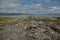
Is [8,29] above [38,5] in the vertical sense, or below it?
below

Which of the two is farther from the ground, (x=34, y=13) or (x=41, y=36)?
(x=34, y=13)

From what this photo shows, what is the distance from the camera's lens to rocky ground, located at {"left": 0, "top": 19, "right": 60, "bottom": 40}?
10.4ft

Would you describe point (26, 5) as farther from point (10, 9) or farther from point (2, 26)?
point (2, 26)

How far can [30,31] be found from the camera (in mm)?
3189

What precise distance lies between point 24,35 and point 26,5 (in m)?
0.52

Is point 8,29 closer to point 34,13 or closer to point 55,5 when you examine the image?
point 34,13

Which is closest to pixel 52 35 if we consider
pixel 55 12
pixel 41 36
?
pixel 41 36

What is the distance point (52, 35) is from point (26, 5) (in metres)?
0.68

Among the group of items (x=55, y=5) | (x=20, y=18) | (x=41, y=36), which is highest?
(x=55, y=5)

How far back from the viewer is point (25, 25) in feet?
10.5

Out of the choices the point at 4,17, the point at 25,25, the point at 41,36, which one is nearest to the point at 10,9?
the point at 4,17

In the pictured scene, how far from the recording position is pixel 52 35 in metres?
3.18

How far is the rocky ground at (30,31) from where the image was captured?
125 inches

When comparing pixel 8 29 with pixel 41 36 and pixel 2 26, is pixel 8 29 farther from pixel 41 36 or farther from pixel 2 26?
pixel 41 36
